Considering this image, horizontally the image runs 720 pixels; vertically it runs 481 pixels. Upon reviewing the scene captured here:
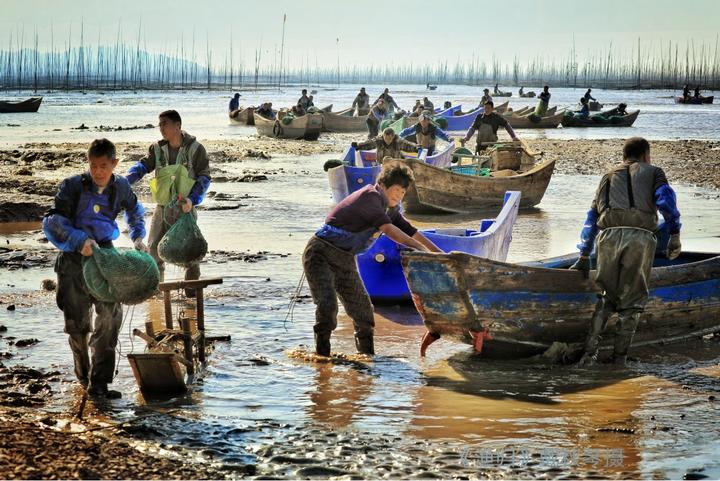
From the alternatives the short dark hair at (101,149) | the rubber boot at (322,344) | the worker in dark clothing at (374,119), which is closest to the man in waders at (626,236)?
the rubber boot at (322,344)

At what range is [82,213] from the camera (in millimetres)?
6684

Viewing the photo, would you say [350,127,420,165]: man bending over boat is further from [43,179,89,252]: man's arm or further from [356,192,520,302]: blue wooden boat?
[43,179,89,252]: man's arm

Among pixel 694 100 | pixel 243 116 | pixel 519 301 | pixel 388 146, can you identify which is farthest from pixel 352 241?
pixel 694 100

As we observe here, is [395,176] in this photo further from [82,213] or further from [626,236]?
[82,213]

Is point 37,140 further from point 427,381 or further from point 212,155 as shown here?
point 427,381

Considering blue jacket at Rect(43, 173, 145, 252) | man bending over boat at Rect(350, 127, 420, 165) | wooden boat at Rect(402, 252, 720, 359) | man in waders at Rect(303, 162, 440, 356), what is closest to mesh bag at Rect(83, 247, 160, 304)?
blue jacket at Rect(43, 173, 145, 252)

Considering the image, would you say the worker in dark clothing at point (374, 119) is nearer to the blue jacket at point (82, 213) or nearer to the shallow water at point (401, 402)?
the shallow water at point (401, 402)

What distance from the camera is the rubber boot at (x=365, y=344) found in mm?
8336

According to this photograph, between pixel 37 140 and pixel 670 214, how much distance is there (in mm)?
32268

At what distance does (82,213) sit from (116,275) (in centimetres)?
50

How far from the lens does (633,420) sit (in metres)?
6.75

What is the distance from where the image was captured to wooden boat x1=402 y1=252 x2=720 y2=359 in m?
7.87

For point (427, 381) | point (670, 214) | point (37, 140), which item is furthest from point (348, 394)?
point (37, 140)

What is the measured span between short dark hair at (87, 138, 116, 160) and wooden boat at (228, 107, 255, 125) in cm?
4347
